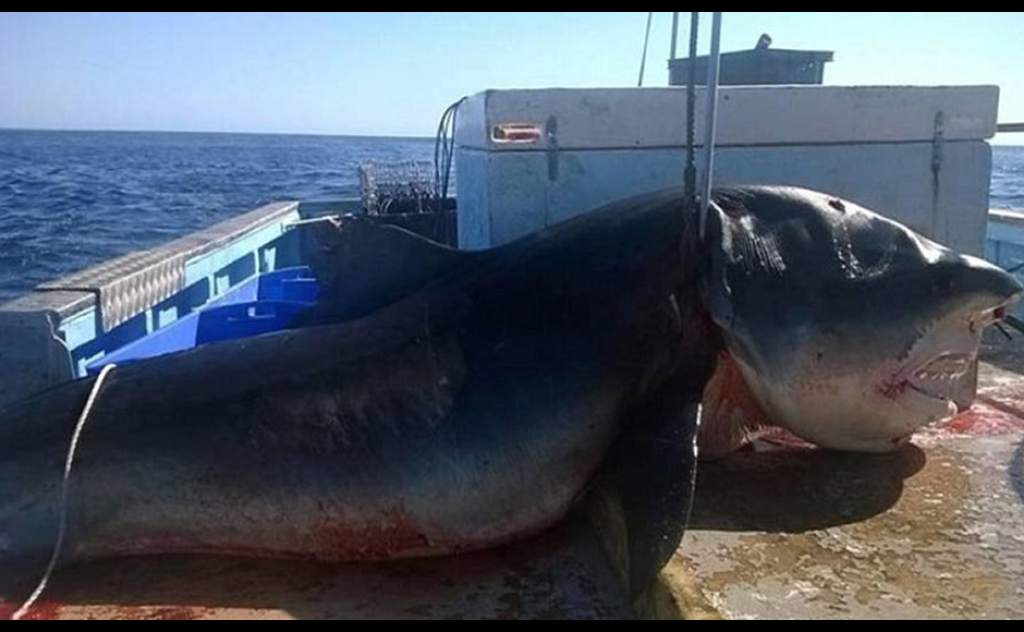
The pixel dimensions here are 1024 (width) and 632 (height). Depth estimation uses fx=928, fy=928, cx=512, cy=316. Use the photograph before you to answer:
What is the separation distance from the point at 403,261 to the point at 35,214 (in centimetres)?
2166

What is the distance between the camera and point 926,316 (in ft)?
9.55

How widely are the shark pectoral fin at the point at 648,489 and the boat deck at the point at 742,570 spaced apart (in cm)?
7

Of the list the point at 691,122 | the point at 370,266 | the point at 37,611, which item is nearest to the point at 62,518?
the point at 37,611

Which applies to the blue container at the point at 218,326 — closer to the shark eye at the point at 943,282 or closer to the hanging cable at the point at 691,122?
the hanging cable at the point at 691,122

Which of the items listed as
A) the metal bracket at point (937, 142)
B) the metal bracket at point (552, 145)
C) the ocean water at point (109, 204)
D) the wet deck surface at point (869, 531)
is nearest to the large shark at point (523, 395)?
the wet deck surface at point (869, 531)

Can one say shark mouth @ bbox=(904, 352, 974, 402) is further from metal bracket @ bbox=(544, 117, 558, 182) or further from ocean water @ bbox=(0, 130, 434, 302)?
ocean water @ bbox=(0, 130, 434, 302)

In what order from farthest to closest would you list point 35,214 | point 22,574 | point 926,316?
point 35,214 → point 926,316 → point 22,574

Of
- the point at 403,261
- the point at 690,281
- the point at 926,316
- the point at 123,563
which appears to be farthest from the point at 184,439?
the point at 926,316

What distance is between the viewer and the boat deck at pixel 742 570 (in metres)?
2.32

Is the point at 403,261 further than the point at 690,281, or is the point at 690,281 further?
the point at 403,261

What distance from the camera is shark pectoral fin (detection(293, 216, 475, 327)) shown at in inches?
130

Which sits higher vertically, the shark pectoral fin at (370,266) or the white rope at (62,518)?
the shark pectoral fin at (370,266)
